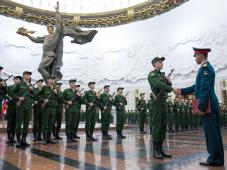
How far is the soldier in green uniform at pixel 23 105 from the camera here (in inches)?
179

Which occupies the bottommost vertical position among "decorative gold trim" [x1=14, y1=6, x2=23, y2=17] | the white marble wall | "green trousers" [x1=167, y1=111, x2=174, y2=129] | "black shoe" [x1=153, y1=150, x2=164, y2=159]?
"black shoe" [x1=153, y1=150, x2=164, y2=159]

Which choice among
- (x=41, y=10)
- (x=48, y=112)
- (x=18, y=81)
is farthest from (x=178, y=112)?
(x=41, y=10)

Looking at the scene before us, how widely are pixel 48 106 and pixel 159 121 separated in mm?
2555

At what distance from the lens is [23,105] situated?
15.1 ft

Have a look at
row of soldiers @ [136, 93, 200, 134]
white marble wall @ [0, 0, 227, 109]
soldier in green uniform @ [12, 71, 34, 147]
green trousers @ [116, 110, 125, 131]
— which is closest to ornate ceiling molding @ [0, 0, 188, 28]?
white marble wall @ [0, 0, 227, 109]

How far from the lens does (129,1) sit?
16.5 metres

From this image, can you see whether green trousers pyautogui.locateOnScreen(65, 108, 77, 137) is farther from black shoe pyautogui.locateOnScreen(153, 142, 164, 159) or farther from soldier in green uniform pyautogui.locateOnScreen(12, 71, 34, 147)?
black shoe pyautogui.locateOnScreen(153, 142, 164, 159)

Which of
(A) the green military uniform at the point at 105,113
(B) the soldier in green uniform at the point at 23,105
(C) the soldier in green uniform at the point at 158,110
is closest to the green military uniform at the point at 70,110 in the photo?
(A) the green military uniform at the point at 105,113

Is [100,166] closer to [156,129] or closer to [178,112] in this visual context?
[156,129]

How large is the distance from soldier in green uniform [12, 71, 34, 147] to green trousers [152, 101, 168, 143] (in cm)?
236

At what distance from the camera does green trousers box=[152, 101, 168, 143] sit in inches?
136

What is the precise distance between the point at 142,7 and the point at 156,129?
13.1 metres

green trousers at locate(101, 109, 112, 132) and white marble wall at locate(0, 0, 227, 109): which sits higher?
white marble wall at locate(0, 0, 227, 109)

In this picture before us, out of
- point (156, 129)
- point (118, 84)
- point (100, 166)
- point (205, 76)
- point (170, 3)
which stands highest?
point (170, 3)
